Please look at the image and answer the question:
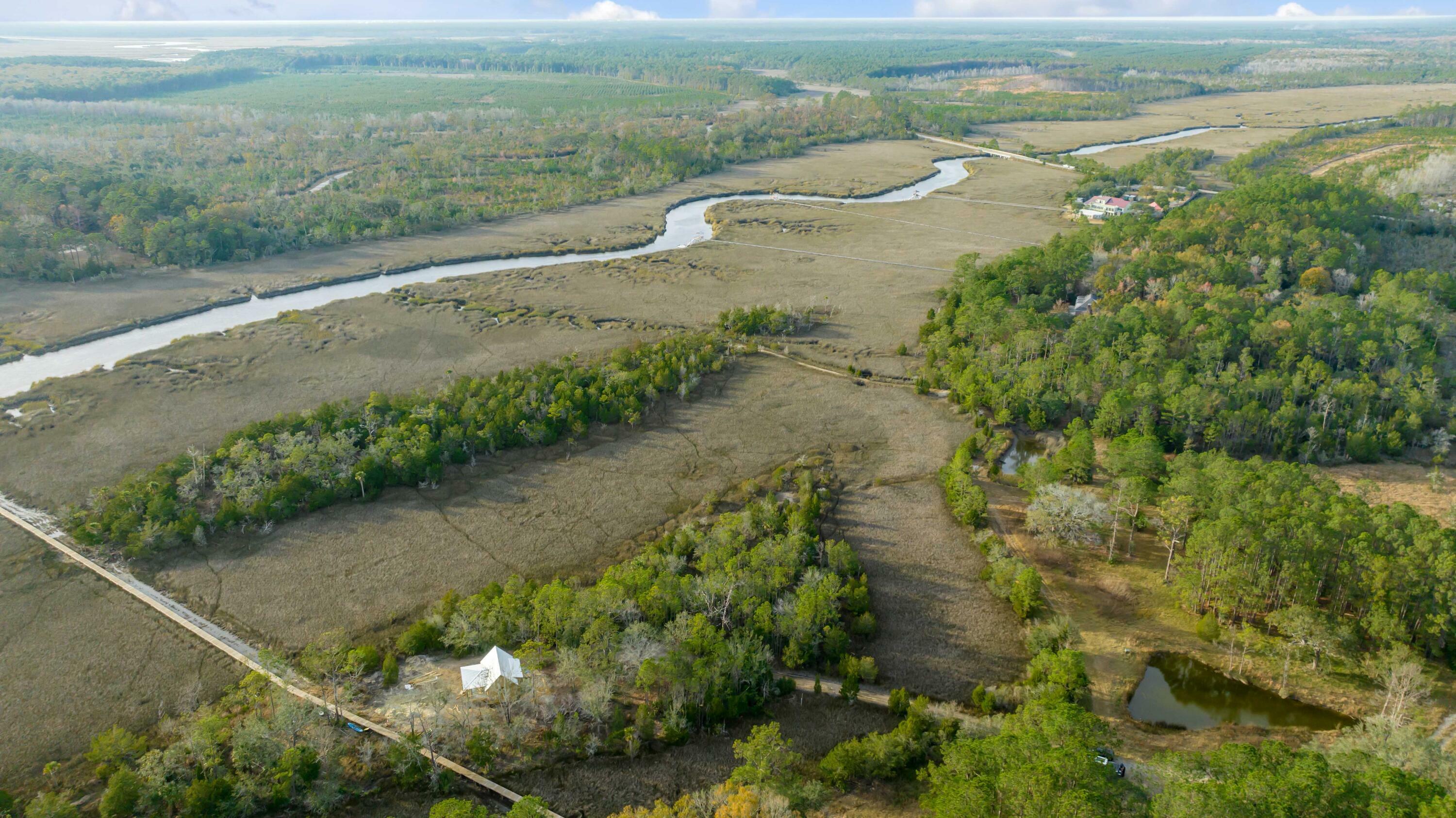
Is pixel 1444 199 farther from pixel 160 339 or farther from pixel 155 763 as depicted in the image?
pixel 160 339

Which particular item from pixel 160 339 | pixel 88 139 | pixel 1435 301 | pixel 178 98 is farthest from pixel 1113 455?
pixel 178 98

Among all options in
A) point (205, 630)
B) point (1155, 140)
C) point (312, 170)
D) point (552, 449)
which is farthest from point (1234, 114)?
point (205, 630)

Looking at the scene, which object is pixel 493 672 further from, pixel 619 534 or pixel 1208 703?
pixel 1208 703

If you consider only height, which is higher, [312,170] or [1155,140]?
[1155,140]

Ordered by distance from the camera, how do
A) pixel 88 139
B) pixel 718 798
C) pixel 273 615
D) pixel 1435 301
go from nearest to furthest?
pixel 718 798 < pixel 273 615 < pixel 1435 301 < pixel 88 139

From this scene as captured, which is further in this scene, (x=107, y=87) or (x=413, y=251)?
(x=107, y=87)

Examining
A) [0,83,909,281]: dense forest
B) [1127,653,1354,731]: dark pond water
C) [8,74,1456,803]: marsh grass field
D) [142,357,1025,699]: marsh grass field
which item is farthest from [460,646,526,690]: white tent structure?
[0,83,909,281]: dense forest

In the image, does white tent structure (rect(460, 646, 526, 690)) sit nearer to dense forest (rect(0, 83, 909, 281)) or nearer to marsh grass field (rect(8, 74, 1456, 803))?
marsh grass field (rect(8, 74, 1456, 803))
